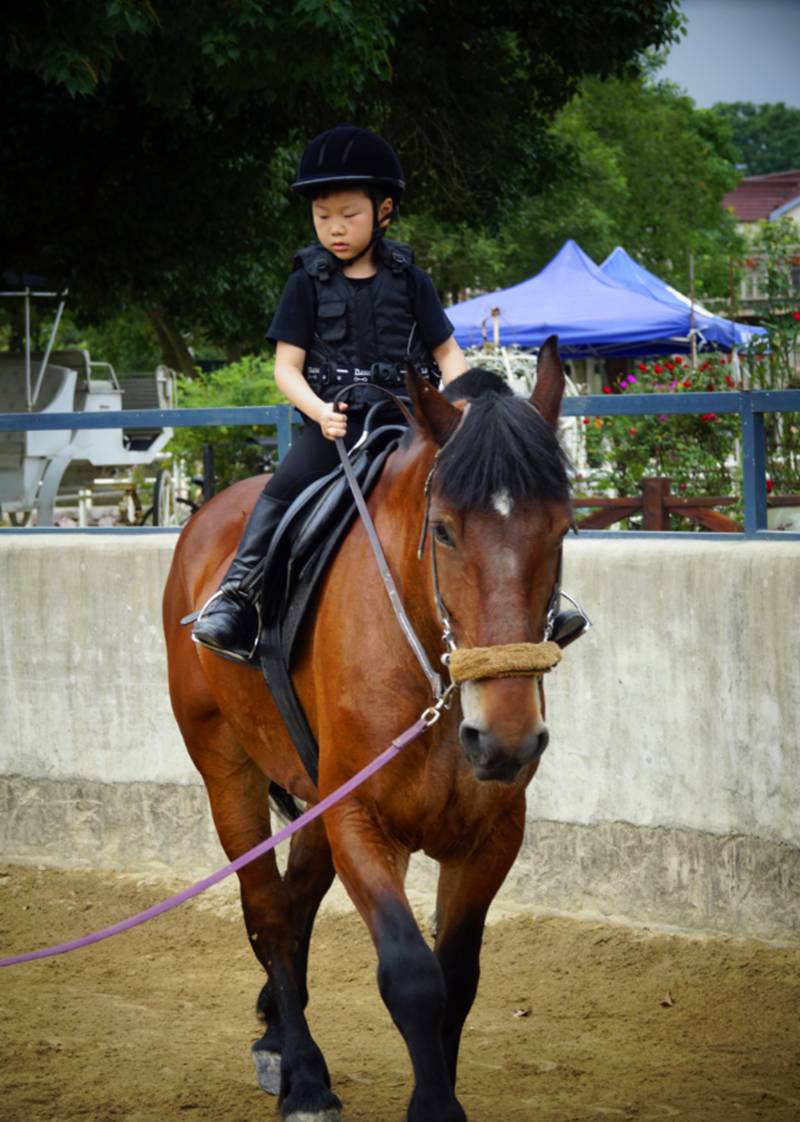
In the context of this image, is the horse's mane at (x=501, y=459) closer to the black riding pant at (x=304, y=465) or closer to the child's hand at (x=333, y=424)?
the child's hand at (x=333, y=424)

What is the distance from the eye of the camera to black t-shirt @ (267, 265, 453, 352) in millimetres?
4883

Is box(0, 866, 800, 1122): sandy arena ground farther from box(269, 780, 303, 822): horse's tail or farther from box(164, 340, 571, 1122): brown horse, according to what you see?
box(269, 780, 303, 822): horse's tail

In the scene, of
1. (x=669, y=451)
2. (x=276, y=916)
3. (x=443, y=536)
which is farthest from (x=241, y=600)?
(x=669, y=451)

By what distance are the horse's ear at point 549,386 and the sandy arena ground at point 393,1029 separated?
221cm

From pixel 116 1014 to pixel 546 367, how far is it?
3472 mm

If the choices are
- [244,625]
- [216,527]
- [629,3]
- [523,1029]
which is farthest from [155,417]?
[629,3]

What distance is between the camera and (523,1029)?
18.7 ft

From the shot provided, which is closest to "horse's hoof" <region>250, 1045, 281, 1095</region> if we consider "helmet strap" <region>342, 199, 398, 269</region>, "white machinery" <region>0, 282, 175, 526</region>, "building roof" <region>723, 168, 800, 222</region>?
"helmet strap" <region>342, 199, 398, 269</region>

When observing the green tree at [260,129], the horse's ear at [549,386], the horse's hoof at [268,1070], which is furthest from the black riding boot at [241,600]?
the green tree at [260,129]

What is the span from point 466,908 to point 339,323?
6.23ft

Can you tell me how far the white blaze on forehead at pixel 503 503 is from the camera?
3641 millimetres

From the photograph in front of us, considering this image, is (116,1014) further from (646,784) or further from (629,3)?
(629,3)

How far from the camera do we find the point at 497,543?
362 centimetres

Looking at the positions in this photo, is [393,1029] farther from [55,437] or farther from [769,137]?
[769,137]
